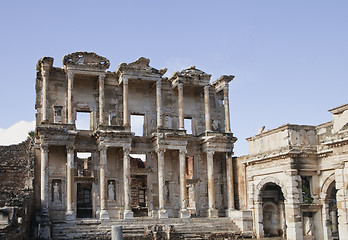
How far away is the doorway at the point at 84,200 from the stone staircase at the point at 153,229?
5.01 metres

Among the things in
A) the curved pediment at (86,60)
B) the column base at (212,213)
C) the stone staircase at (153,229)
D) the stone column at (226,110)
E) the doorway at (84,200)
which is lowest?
the stone staircase at (153,229)

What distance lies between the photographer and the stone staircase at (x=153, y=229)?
80.2 ft

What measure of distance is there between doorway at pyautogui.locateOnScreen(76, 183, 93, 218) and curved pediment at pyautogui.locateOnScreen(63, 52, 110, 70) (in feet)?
25.9

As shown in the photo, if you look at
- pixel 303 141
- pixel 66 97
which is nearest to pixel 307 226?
pixel 303 141

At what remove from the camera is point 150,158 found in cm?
2941

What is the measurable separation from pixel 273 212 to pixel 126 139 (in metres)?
9.30

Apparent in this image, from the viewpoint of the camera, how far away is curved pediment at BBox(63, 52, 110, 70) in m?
27.7

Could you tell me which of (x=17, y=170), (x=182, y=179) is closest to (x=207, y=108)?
(x=182, y=179)

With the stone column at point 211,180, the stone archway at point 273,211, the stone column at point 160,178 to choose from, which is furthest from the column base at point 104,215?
the stone archway at point 273,211

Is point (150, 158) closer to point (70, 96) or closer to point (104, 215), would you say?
point (104, 215)

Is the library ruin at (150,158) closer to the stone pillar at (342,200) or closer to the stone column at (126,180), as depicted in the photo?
the stone column at (126,180)

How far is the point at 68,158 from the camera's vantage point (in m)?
26.5

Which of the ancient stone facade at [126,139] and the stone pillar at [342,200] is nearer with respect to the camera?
the stone pillar at [342,200]

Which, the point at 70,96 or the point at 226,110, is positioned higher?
the point at 70,96
